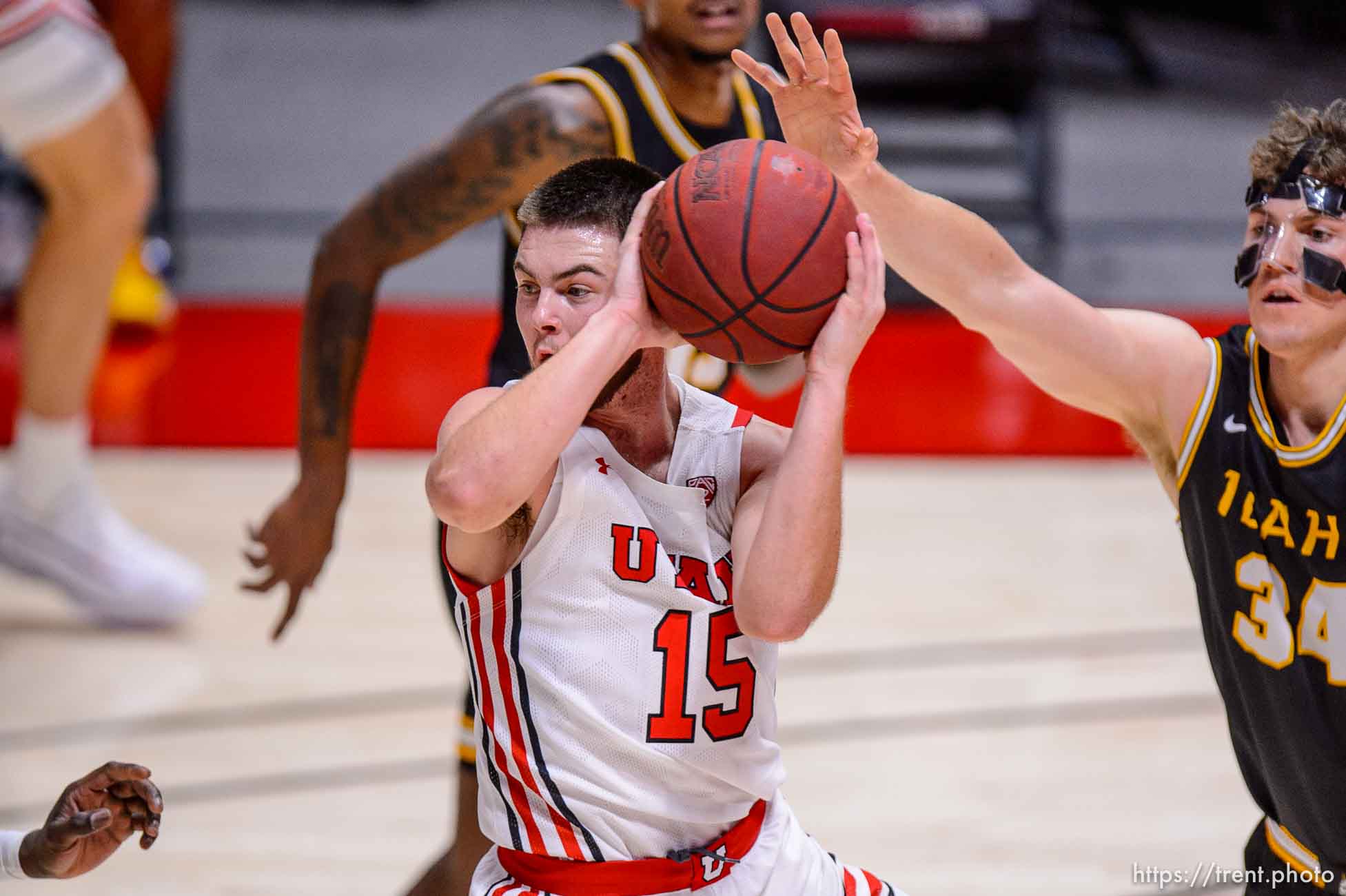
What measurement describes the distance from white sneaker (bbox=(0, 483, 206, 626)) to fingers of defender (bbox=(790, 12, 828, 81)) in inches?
149

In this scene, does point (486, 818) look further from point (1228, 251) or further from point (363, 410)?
point (1228, 251)

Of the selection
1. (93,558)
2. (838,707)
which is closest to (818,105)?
(838,707)

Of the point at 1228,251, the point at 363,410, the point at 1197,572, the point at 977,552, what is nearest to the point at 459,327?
the point at 363,410

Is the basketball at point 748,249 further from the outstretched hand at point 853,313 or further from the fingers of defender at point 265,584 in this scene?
the fingers of defender at point 265,584

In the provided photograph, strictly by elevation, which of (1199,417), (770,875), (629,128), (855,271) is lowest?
(770,875)

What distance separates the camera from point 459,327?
9.14 metres

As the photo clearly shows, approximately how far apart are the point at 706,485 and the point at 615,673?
321 mm

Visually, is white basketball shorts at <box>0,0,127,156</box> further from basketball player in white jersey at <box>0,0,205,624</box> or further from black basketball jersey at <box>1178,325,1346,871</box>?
black basketball jersey at <box>1178,325,1346,871</box>

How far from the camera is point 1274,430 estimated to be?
2820 millimetres

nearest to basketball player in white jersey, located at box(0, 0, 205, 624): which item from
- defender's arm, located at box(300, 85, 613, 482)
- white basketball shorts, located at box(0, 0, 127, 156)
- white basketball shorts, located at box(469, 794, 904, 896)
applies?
white basketball shorts, located at box(0, 0, 127, 156)

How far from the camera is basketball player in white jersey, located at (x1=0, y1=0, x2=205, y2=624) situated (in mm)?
5309

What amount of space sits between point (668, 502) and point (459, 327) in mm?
6726

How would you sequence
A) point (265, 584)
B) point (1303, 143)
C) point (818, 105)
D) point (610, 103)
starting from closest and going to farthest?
point (1303, 143) → point (818, 105) → point (610, 103) → point (265, 584)

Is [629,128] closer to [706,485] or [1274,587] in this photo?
[706,485]
